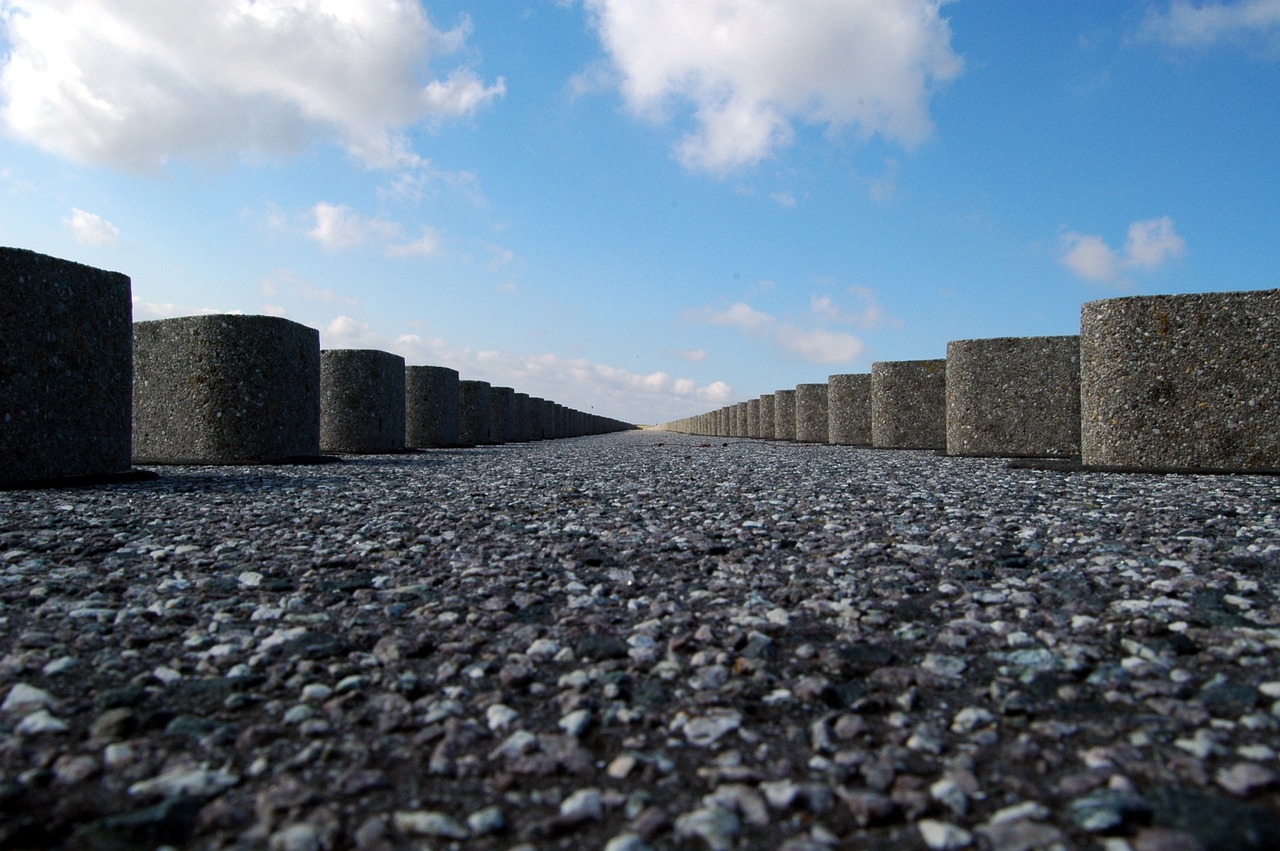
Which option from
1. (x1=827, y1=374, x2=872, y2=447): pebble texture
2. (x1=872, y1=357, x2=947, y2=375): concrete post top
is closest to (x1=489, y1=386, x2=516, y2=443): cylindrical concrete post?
(x1=827, y1=374, x2=872, y2=447): pebble texture

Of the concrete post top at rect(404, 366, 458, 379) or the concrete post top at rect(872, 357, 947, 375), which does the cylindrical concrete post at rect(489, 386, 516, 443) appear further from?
the concrete post top at rect(872, 357, 947, 375)

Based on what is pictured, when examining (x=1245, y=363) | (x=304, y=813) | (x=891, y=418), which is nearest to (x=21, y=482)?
(x=304, y=813)

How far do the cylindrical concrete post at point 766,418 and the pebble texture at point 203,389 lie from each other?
2067 cm

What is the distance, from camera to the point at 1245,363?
7.56 m

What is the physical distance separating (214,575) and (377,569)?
700 mm

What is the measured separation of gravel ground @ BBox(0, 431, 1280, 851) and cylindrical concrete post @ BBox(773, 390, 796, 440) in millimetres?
19863

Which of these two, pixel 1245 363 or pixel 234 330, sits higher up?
pixel 234 330

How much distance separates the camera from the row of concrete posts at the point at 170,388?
6855 millimetres

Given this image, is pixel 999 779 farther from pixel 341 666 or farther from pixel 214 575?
pixel 214 575

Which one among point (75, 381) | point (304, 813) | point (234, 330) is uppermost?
point (234, 330)

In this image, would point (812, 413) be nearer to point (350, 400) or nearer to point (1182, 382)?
point (350, 400)

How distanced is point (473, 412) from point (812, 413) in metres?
9.45

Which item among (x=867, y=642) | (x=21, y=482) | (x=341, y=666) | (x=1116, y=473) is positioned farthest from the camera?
(x=1116, y=473)

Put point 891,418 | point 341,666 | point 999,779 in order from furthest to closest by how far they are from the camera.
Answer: point 891,418 → point 341,666 → point 999,779
